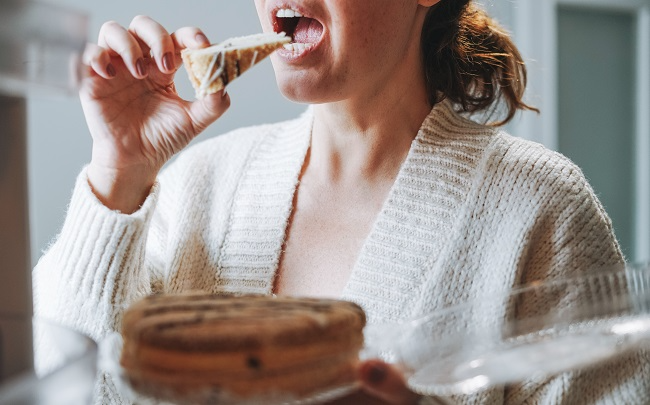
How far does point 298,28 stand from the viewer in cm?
124

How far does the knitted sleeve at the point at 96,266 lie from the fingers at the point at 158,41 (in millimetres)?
214

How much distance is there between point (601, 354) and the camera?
2.33 ft

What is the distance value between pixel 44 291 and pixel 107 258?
0.51ft

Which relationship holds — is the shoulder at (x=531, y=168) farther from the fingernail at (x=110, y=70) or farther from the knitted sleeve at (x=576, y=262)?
the fingernail at (x=110, y=70)

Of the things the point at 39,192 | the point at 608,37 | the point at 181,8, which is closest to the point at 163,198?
the point at 39,192

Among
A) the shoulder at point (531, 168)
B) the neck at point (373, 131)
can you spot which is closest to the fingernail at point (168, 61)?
the neck at point (373, 131)

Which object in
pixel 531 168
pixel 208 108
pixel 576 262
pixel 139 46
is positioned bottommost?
pixel 576 262

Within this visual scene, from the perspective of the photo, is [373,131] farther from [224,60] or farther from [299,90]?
[224,60]

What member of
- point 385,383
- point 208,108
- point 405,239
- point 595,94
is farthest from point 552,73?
point 385,383

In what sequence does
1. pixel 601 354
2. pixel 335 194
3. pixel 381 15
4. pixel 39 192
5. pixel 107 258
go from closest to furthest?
pixel 601 354
pixel 107 258
pixel 381 15
pixel 335 194
pixel 39 192

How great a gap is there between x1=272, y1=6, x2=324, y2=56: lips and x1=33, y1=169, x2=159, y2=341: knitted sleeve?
34 centimetres

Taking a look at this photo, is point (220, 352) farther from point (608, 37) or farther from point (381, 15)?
point (608, 37)

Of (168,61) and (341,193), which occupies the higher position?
(168,61)

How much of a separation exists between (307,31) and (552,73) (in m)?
1.60
